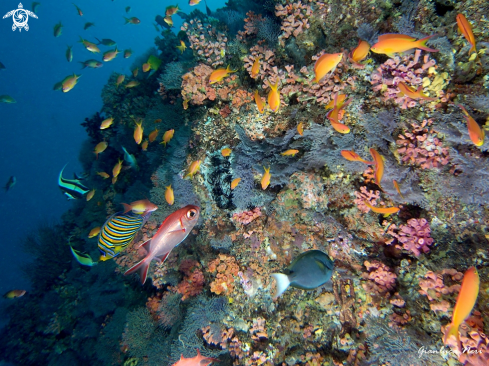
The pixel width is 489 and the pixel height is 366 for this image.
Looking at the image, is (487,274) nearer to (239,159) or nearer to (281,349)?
(281,349)

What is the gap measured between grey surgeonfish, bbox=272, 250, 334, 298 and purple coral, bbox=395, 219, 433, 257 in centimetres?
127

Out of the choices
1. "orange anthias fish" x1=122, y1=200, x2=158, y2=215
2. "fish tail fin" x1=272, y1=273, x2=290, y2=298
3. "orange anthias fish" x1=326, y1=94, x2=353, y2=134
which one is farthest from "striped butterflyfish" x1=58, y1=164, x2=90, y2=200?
"orange anthias fish" x1=326, y1=94, x2=353, y2=134

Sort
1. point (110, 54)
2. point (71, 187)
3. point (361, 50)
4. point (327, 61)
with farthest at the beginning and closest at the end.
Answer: point (110, 54)
point (71, 187)
point (361, 50)
point (327, 61)

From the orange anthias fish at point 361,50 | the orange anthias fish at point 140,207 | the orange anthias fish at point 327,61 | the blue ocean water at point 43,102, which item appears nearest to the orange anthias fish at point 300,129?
the orange anthias fish at point 327,61

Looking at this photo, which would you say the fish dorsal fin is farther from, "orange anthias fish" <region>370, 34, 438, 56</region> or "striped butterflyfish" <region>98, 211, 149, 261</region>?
"striped butterflyfish" <region>98, 211, 149, 261</region>

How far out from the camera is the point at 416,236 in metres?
2.70

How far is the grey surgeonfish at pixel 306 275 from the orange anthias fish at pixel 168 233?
3.23 feet

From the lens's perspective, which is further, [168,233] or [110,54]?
[110,54]

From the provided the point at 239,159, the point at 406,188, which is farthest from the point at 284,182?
the point at 406,188

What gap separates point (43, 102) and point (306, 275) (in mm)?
128263

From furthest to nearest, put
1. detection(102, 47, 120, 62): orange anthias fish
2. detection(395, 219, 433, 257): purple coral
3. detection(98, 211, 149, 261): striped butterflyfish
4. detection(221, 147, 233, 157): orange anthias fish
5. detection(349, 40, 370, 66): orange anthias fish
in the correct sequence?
detection(102, 47, 120, 62): orange anthias fish < detection(221, 147, 233, 157): orange anthias fish < detection(98, 211, 149, 261): striped butterflyfish < detection(395, 219, 433, 257): purple coral < detection(349, 40, 370, 66): orange anthias fish

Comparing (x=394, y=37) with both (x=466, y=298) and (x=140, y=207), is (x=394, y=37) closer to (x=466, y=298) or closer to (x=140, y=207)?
(x=466, y=298)

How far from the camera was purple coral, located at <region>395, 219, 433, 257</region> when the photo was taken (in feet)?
8.70

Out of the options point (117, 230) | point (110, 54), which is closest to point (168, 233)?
point (117, 230)
